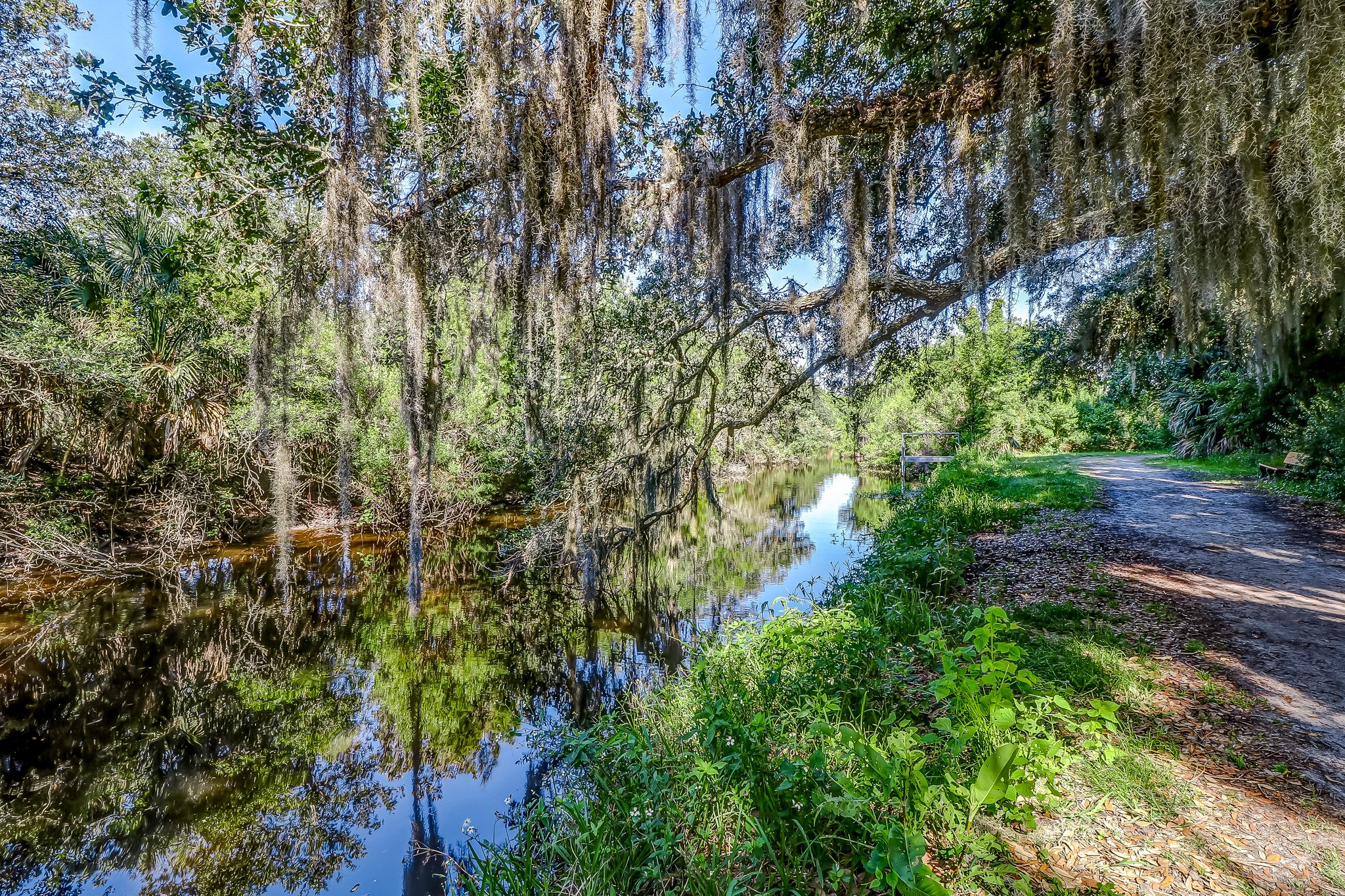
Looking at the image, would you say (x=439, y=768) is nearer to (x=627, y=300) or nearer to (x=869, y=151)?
(x=627, y=300)

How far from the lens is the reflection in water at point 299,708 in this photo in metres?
3.08

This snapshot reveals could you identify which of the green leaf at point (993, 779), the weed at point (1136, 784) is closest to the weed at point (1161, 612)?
the weed at point (1136, 784)

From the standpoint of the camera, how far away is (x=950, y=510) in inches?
288

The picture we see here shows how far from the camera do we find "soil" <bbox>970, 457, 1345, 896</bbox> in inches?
62.9

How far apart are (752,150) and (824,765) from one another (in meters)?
Answer: 3.15

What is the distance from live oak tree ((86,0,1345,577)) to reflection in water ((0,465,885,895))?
209 cm

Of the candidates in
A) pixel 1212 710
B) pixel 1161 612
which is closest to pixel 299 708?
pixel 1212 710

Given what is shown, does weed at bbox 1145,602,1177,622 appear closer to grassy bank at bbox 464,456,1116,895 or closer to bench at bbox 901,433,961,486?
grassy bank at bbox 464,456,1116,895

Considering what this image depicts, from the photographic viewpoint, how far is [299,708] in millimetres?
4570

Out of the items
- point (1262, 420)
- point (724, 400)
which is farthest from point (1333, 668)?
point (1262, 420)

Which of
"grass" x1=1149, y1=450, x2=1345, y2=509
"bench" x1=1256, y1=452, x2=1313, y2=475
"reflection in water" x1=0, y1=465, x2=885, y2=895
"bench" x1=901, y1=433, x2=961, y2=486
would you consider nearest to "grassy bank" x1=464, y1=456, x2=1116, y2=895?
"reflection in water" x1=0, y1=465, x2=885, y2=895

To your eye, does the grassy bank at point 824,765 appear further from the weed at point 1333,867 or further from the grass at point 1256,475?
the grass at point 1256,475

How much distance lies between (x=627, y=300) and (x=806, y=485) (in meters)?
17.5

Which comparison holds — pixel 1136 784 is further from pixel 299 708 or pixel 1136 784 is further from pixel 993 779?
pixel 299 708
